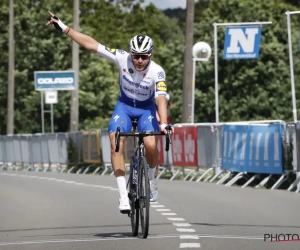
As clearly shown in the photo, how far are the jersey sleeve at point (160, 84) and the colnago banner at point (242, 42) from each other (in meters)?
20.1

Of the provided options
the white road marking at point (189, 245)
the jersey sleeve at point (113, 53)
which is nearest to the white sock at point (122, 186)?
the jersey sleeve at point (113, 53)

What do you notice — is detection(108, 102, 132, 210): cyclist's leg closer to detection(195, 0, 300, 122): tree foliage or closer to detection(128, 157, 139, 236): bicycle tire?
detection(128, 157, 139, 236): bicycle tire

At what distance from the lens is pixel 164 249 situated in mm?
11031

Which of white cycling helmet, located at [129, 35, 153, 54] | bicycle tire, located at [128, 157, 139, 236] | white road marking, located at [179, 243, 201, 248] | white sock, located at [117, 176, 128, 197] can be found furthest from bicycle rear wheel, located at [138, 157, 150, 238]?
white cycling helmet, located at [129, 35, 153, 54]

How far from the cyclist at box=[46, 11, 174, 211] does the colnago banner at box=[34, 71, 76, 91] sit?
116 ft

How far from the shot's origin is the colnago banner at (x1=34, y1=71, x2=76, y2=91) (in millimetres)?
48662

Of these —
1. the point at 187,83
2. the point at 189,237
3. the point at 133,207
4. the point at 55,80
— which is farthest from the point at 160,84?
the point at 55,80

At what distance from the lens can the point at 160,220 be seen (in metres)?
14.8

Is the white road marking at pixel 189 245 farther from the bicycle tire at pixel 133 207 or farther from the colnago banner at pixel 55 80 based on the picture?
the colnago banner at pixel 55 80

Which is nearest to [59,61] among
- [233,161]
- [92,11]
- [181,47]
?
[181,47]

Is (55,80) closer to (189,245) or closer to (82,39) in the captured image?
(82,39)

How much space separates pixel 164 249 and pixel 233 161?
14151 millimetres

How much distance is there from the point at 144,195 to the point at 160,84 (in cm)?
132

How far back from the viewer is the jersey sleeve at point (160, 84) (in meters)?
12.9
